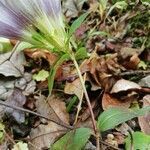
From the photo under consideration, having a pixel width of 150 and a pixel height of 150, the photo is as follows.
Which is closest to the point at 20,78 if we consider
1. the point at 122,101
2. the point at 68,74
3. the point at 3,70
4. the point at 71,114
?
the point at 3,70

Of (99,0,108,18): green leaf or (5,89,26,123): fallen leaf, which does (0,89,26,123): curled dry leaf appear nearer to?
(5,89,26,123): fallen leaf

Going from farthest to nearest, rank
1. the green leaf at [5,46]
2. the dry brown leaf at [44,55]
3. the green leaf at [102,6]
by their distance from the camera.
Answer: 1. the green leaf at [102,6]
2. the green leaf at [5,46]
3. the dry brown leaf at [44,55]

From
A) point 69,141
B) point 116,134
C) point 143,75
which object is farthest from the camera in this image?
point 143,75

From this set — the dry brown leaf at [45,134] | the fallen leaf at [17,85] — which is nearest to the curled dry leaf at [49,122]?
the dry brown leaf at [45,134]

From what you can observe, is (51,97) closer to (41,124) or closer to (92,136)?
(41,124)

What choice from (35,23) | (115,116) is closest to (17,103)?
(35,23)

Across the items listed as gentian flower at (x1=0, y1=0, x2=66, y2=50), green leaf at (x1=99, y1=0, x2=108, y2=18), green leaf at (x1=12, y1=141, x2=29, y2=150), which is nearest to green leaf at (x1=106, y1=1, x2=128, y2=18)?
green leaf at (x1=99, y1=0, x2=108, y2=18)

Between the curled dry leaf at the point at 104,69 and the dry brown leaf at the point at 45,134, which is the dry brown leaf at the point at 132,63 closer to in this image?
the curled dry leaf at the point at 104,69
